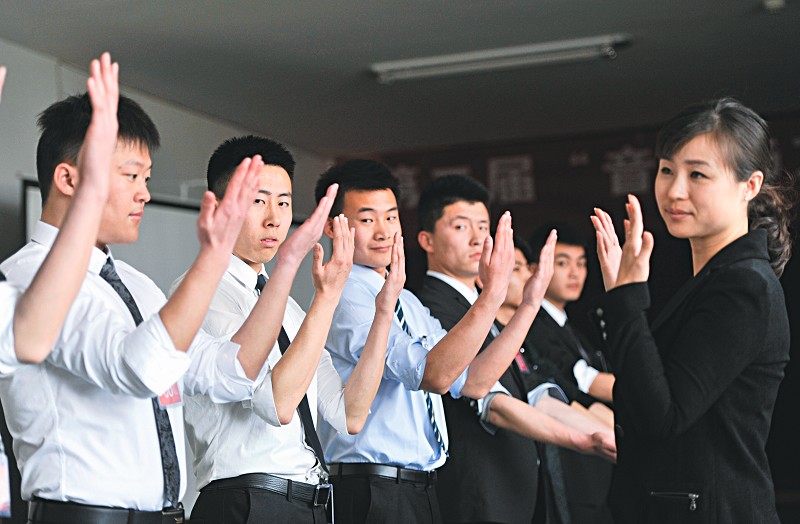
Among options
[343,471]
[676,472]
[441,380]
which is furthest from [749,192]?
[343,471]

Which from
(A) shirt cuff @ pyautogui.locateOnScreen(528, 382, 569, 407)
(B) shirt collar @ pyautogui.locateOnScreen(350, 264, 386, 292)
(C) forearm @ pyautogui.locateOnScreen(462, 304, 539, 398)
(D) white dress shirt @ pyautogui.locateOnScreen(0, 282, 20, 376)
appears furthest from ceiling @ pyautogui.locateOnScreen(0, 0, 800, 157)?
(D) white dress shirt @ pyautogui.locateOnScreen(0, 282, 20, 376)

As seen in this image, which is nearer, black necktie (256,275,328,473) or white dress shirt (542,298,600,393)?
black necktie (256,275,328,473)

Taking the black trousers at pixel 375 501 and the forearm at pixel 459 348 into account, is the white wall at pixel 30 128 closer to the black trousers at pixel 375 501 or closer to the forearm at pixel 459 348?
the black trousers at pixel 375 501

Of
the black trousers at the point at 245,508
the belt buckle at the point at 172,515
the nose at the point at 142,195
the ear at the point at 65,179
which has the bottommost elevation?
the black trousers at the point at 245,508

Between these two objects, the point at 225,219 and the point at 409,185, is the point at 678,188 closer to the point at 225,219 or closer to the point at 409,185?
the point at 225,219

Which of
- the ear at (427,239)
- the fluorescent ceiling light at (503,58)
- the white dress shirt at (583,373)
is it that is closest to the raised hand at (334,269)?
the ear at (427,239)

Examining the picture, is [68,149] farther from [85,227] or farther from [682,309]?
[682,309]

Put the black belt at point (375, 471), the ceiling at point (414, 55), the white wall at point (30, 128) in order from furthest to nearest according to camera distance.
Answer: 1. the white wall at point (30, 128)
2. the ceiling at point (414, 55)
3. the black belt at point (375, 471)

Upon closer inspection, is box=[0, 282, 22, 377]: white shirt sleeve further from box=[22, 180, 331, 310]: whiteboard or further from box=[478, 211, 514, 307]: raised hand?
box=[22, 180, 331, 310]: whiteboard

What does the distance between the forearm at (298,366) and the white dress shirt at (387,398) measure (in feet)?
1.85

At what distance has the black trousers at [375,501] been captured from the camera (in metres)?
2.51

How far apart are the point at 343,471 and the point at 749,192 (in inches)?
49.4

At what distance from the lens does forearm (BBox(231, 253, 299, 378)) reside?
1.85 meters

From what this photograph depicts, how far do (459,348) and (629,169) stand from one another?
441 centimetres
